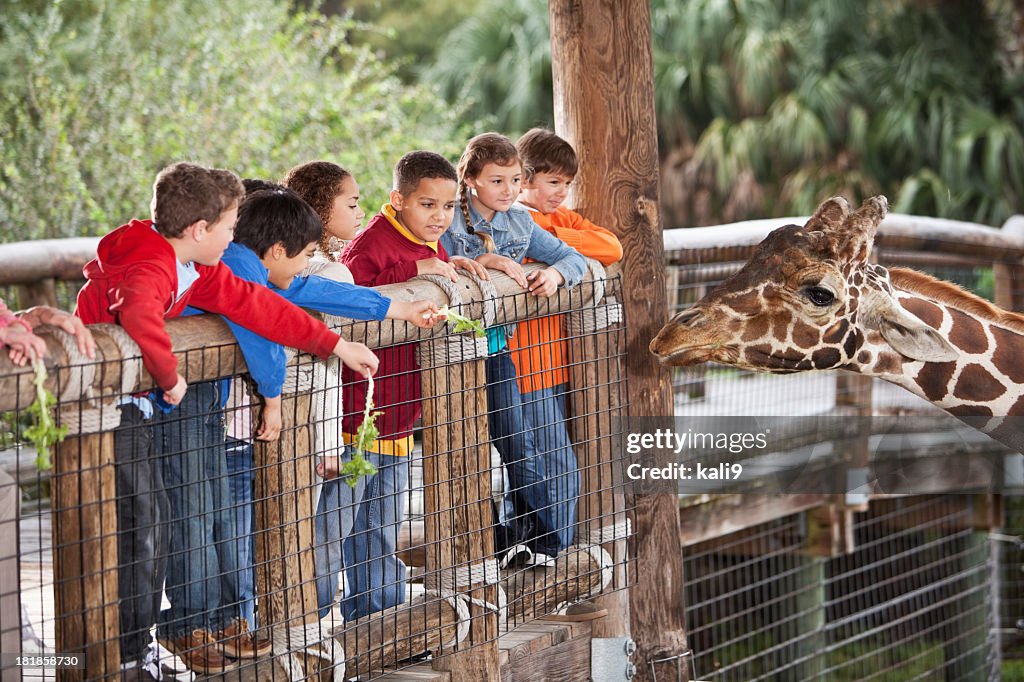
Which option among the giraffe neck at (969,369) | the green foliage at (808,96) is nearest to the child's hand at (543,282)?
the giraffe neck at (969,369)

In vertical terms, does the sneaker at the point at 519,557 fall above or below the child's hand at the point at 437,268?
below

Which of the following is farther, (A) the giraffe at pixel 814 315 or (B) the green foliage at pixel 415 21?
(B) the green foliage at pixel 415 21

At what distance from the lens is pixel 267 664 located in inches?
118

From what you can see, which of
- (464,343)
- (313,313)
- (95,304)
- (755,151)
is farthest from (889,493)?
(755,151)

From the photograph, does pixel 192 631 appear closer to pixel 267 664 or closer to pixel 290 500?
pixel 267 664

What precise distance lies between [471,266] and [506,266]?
161mm

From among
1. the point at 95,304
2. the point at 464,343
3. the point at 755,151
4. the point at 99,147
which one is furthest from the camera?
the point at 755,151

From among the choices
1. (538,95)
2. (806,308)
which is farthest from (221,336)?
(538,95)

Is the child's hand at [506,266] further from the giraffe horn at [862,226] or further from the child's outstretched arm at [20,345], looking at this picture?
the child's outstretched arm at [20,345]

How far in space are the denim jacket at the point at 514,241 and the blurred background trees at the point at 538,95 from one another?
410 cm

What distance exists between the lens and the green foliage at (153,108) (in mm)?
7746

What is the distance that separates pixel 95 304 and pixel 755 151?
11.7 meters

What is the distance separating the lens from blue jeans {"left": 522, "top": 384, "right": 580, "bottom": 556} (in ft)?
12.7

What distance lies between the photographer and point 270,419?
2.90 m
